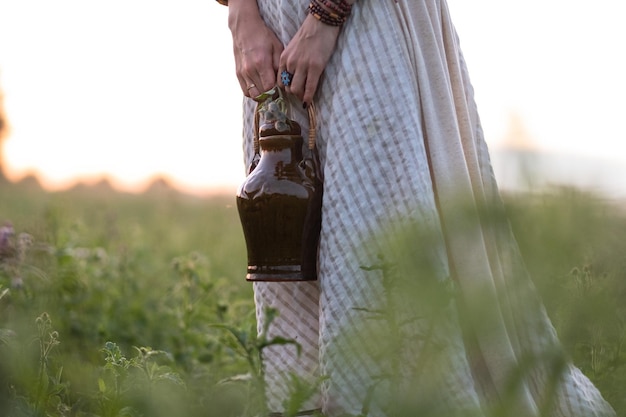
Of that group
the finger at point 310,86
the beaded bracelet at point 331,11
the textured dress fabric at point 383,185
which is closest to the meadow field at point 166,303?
the textured dress fabric at point 383,185

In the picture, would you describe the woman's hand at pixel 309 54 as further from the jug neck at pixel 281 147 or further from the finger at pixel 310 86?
the jug neck at pixel 281 147

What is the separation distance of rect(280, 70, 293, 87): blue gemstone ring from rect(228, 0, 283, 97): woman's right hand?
4cm

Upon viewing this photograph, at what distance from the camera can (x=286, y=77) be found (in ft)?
6.14

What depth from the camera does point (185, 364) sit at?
9.89 ft

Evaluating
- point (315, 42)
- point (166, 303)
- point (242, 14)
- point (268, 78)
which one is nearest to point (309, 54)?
point (315, 42)

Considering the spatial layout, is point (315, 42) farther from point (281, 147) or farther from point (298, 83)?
point (281, 147)

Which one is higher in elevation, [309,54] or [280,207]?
[309,54]

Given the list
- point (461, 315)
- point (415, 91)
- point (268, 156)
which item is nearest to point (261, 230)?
point (268, 156)

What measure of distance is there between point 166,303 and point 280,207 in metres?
2.22

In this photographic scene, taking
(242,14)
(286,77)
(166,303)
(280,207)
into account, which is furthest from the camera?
(166,303)

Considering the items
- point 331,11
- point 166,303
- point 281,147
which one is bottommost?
point 166,303

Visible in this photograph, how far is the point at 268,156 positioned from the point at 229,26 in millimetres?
403

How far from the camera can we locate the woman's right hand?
1917mm

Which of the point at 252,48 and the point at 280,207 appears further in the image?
the point at 252,48
